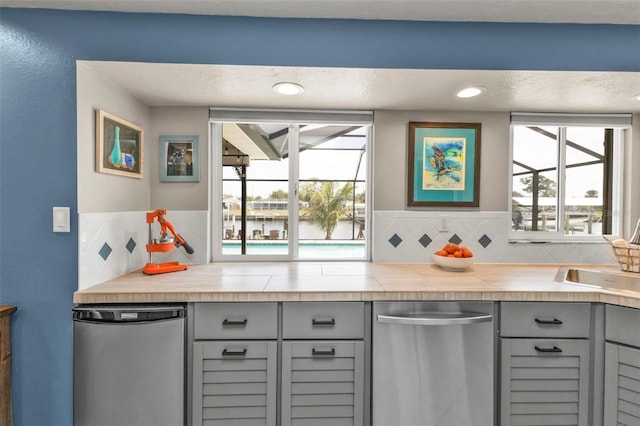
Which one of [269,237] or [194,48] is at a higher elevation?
[194,48]

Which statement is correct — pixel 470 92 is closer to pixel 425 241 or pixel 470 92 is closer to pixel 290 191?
pixel 425 241

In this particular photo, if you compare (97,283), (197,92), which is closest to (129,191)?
(97,283)

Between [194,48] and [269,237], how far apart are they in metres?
1.28

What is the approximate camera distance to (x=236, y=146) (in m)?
2.33

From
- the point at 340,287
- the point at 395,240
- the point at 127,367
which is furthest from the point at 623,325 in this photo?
the point at 127,367

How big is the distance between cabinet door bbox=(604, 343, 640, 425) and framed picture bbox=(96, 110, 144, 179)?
264 centimetres

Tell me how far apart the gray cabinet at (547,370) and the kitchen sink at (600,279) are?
36cm

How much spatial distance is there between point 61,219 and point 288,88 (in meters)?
1.31

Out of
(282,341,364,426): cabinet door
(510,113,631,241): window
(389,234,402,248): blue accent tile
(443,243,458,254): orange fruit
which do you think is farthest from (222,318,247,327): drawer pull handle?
(510,113,631,241): window

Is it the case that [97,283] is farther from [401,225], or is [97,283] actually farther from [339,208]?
[401,225]

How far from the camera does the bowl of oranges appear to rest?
1.94m

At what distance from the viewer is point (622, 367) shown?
148 centimetres

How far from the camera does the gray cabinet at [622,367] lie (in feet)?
4.76

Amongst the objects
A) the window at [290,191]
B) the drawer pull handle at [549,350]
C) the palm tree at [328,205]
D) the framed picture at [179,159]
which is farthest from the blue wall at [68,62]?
the drawer pull handle at [549,350]
